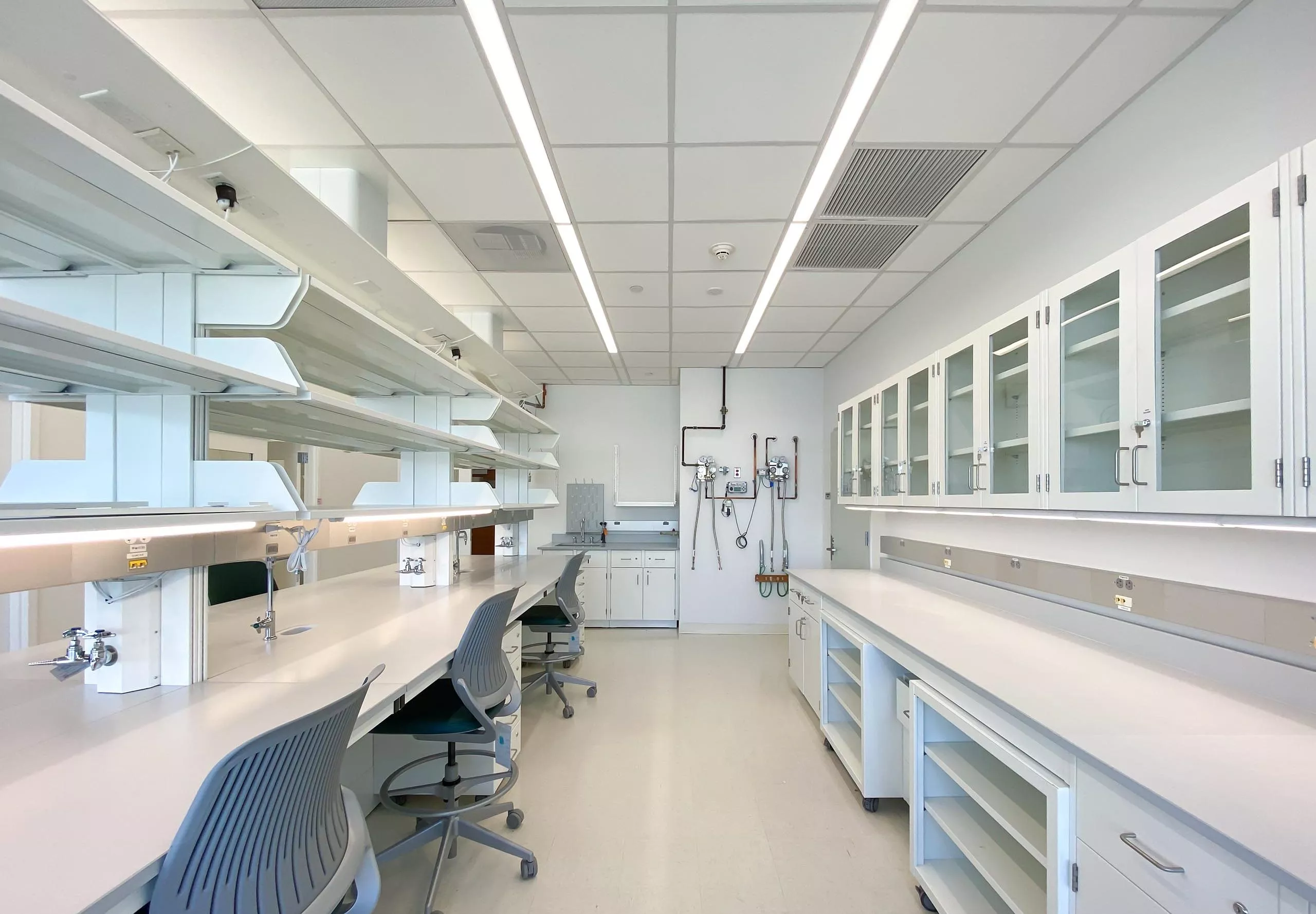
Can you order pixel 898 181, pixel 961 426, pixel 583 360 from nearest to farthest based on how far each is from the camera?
1. pixel 898 181
2. pixel 961 426
3. pixel 583 360

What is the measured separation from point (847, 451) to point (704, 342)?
1524 millimetres

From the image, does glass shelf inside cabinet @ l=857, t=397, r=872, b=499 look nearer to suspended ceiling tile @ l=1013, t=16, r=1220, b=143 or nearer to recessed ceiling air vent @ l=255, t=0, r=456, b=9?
suspended ceiling tile @ l=1013, t=16, r=1220, b=143

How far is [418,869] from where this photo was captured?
2137 millimetres

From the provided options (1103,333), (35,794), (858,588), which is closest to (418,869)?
(35,794)

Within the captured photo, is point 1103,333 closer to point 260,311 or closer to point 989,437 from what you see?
point 989,437

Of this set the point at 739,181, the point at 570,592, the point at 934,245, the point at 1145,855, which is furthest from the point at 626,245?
the point at 1145,855

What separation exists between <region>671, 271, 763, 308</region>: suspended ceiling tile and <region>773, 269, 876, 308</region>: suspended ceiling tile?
0.59 feet

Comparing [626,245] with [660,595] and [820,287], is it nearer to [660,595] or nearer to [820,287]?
[820,287]

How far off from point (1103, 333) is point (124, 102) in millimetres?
2640

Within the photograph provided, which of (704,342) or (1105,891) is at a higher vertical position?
(704,342)

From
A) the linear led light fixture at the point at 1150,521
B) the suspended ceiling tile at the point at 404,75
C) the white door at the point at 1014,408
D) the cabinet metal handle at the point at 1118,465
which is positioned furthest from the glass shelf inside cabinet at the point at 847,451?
the suspended ceiling tile at the point at 404,75

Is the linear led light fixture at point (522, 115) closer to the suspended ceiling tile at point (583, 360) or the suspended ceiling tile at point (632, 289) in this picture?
the suspended ceiling tile at point (632, 289)

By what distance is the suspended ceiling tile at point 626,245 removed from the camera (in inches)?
112

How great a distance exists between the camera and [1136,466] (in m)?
1.55
